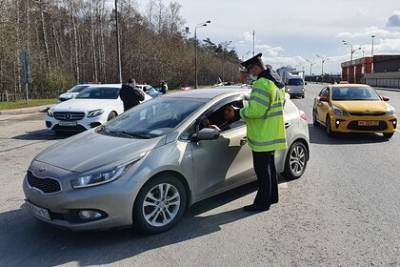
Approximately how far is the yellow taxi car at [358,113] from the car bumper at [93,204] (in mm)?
8243

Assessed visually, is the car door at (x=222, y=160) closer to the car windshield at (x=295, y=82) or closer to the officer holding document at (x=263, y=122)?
the officer holding document at (x=263, y=122)

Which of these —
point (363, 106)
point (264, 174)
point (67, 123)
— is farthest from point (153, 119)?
point (363, 106)

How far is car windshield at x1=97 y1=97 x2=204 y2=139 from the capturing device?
5.03 meters

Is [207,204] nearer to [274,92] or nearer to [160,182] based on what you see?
[160,182]

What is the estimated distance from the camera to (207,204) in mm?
5555

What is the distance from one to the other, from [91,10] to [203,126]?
176ft

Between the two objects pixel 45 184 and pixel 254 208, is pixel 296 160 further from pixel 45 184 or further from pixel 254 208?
pixel 45 184

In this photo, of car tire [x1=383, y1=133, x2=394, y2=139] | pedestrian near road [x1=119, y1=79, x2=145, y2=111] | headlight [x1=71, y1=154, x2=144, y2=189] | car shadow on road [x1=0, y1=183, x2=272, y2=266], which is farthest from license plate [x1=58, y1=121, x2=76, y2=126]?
car tire [x1=383, y1=133, x2=394, y2=139]

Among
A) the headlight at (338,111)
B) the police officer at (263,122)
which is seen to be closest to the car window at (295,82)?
the headlight at (338,111)

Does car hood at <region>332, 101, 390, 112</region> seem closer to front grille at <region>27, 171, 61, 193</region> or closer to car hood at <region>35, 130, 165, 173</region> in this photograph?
car hood at <region>35, 130, 165, 173</region>

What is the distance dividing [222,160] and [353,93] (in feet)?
27.8

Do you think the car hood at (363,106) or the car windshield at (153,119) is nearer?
the car windshield at (153,119)

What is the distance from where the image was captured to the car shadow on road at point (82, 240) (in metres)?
4.01

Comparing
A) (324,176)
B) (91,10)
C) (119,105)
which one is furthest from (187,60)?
(324,176)
